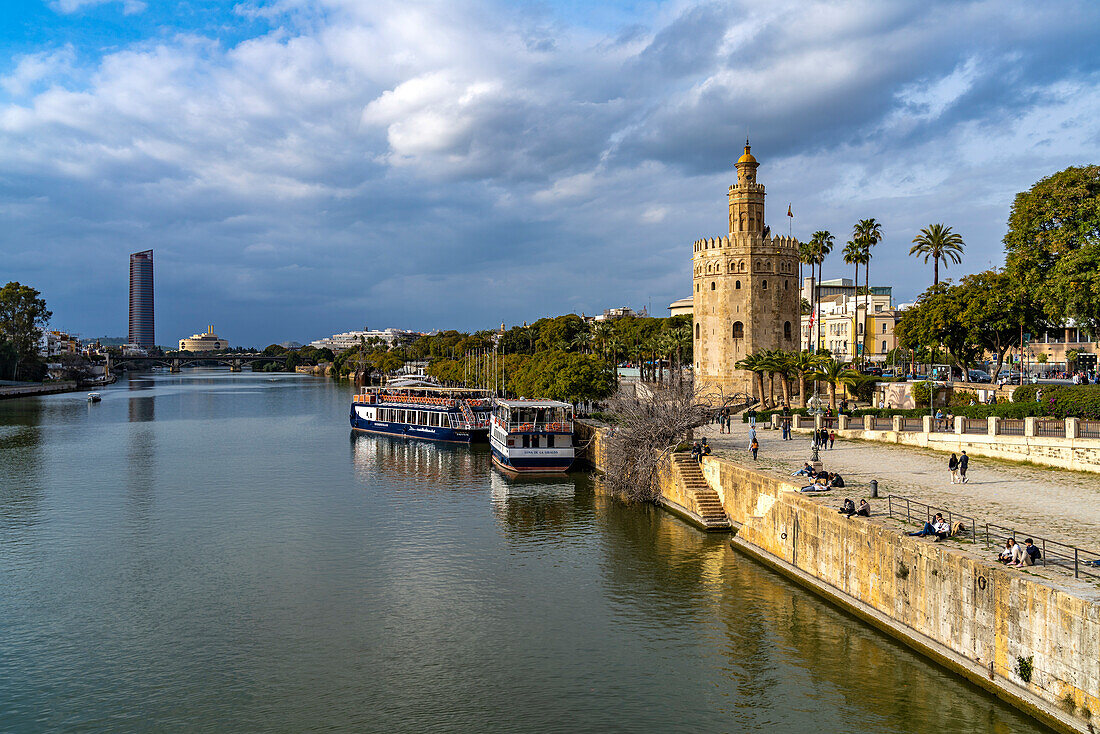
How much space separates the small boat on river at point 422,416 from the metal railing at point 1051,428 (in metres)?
43.4

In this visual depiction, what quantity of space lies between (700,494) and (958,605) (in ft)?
55.8

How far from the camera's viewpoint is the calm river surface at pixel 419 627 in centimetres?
1723

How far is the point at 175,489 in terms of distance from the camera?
43.8 meters

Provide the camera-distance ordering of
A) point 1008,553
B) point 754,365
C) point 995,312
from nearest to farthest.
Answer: point 1008,553 → point 995,312 → point 754,365

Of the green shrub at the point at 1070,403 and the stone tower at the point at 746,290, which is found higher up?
the stone tower at the point at 746,290

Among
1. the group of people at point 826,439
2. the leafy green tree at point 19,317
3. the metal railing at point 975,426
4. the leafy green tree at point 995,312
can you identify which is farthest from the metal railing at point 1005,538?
the leafy green tree at point 19,317

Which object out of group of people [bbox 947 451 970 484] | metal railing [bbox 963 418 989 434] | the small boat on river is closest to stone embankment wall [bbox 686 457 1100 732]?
group of people [bbox 947 451 970 484]

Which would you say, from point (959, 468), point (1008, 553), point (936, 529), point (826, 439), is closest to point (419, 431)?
point (826, 439)

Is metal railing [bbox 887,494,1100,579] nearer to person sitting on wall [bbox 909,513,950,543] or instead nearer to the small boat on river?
person sitting on wall [bbox 909,513,950,543]

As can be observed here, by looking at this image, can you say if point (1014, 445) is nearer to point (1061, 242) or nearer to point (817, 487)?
point (817, 487)

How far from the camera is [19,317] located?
13650 centimetres

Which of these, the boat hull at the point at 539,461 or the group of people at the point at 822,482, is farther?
the boat hull at the point at 539,461

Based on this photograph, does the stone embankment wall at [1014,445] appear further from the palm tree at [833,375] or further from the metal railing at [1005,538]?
the palm tree at [833,375]

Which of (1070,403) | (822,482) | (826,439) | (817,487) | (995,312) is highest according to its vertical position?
(995,312)
